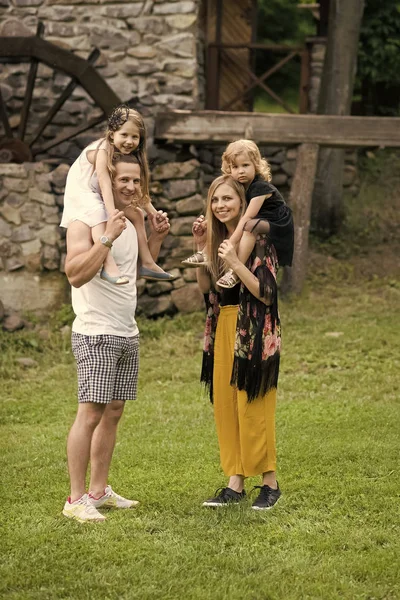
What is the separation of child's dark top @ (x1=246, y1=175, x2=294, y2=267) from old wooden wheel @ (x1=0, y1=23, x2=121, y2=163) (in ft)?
19.6

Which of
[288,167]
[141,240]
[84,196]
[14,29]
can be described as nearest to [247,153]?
[141,240]

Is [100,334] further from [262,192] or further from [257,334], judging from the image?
[262,192]

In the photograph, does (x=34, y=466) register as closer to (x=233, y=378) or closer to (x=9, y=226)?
(x=233, y=378)

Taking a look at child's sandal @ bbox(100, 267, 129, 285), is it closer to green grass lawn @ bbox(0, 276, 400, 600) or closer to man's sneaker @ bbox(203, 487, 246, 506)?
green grass lawn @ bbox(0, 276, 400, 600)

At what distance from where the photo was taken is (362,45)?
14125mm

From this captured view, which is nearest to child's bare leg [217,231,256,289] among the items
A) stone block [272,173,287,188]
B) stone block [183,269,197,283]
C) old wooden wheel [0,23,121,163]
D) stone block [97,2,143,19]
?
stone block [183,269,197,283]

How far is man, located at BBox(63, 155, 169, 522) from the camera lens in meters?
4.30

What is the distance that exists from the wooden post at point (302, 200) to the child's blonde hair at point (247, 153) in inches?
210

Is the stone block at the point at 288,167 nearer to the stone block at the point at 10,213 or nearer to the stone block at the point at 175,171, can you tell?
the stone block at the point at 175,171

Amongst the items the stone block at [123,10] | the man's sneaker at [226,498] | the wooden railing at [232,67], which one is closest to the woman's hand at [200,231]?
the man's sneaker at [226,498]

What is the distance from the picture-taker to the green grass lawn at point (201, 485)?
388 centimetres

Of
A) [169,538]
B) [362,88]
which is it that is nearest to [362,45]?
[362,88]

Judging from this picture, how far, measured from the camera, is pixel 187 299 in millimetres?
9914

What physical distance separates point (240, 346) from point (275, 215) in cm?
66
